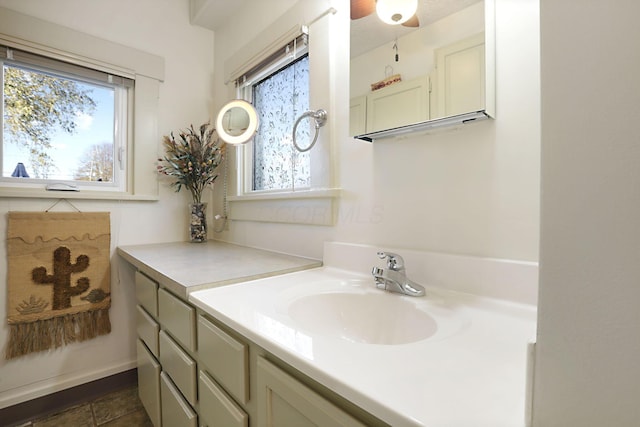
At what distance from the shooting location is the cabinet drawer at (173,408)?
0.90 metres

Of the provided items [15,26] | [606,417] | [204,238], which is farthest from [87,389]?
[606,417]

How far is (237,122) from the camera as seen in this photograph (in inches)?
67.1

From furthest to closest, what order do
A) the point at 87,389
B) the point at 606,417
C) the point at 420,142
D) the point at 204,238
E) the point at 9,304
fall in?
the point at 204,238 → the point at 87,389 → the point at 9,304 → the point at 420,142 → the point at 606,417

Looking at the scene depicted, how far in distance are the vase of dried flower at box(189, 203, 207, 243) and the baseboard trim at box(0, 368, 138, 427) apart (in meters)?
0.85

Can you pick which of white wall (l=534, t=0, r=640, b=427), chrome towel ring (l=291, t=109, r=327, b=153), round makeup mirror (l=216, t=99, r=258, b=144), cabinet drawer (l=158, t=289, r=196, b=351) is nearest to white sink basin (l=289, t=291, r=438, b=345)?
cabinet drawer (l=158, t=289, r=196, b=351)

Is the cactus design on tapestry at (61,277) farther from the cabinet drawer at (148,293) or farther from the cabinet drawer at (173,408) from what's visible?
the cabinet drawer at (173,408)

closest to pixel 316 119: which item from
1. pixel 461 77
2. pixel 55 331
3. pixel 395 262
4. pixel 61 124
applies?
pixel 461 77

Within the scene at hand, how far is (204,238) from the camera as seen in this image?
1897 millimetres

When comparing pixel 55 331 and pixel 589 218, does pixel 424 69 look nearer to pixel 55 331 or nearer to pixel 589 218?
pixel 589 218

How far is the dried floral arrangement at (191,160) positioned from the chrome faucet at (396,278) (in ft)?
4.54

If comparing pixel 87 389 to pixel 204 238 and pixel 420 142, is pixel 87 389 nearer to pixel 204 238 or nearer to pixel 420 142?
pixel 204 238

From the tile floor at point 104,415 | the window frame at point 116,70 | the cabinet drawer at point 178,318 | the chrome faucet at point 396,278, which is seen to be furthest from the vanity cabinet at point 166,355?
the window frame at point 116,70

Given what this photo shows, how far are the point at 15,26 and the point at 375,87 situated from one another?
1795mm

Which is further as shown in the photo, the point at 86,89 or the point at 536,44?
the point at 86,89
